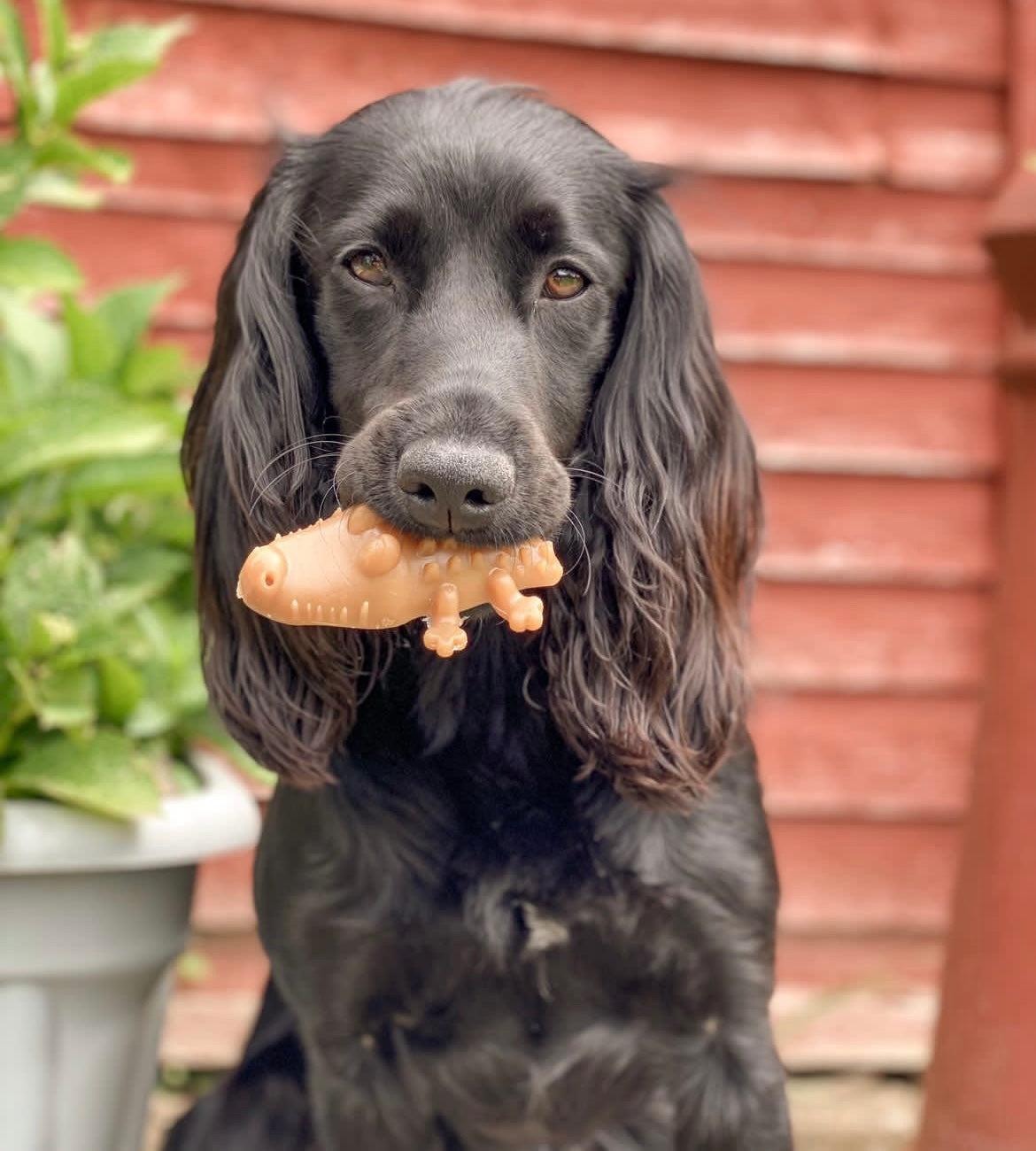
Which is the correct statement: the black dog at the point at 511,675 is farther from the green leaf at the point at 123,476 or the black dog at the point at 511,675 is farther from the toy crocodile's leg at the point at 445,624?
the green leaf at the point at 123,476

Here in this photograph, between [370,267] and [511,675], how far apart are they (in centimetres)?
43

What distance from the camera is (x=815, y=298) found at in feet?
8.83

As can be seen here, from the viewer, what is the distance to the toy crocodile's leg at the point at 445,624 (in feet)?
3.78

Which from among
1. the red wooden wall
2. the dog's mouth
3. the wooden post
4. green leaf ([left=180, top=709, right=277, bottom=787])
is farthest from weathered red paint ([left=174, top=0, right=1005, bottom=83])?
the dog's mouth

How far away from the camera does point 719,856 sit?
4.81ft

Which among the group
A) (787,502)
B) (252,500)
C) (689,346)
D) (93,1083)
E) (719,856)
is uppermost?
(689,346)

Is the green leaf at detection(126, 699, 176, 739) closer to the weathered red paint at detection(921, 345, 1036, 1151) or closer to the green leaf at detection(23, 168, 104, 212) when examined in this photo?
the green leaf at detection(23, 168, 104, 212)

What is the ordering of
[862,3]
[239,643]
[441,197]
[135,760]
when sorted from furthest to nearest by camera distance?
[862,3] < [135,760] < [239,643] < [441,197]

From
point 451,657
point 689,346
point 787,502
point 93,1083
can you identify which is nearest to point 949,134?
point 787,502

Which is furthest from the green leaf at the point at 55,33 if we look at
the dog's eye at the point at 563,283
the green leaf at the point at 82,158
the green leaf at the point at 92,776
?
the dog's eye at the point at 563,283

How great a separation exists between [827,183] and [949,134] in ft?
0.84

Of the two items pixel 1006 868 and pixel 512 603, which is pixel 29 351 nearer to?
pixel 512 603

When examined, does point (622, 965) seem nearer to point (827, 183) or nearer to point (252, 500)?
point (252, 500)

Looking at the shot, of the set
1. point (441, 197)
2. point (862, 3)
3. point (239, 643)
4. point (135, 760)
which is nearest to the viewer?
point (441, 197)
